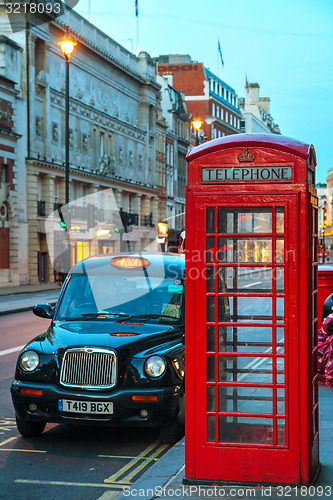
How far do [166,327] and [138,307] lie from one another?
0.51 m

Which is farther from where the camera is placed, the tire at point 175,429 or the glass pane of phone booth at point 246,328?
the tire at point 175,429

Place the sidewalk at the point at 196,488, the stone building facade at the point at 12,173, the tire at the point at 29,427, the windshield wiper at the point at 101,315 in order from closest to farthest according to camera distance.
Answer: the sidewalk at the point at 196,488, the tire at the point at 29,427, the windshield wiper at the point at 101,315, the stone building facade at the point at 12,173

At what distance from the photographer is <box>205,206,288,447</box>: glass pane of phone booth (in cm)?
514

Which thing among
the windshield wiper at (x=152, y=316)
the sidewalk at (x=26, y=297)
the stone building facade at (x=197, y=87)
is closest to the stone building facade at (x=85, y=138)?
the sidewalk at (x=26, y=297)

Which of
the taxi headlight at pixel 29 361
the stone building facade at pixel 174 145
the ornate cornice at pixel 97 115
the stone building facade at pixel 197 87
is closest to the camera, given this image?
the taxi headlight at pixel 29 361

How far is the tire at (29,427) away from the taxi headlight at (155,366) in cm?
127

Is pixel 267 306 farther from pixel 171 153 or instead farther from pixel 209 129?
pixel 209 129

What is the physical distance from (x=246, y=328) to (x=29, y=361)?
272 cm

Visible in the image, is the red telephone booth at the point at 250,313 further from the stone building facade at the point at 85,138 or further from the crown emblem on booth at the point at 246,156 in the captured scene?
the stone building facade at the point at 85,138

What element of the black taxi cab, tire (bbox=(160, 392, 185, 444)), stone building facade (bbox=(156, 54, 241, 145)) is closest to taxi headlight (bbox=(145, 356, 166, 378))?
the black taxi cab

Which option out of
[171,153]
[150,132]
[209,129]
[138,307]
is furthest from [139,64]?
[138,307]

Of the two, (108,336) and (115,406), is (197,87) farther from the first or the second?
(115,406)

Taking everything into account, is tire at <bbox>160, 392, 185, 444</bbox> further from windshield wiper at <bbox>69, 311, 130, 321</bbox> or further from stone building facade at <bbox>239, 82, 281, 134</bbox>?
stone building facade at <bbox>239, 82, 281, 134</bbox>

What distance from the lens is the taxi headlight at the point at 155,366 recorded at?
7.06 meters
